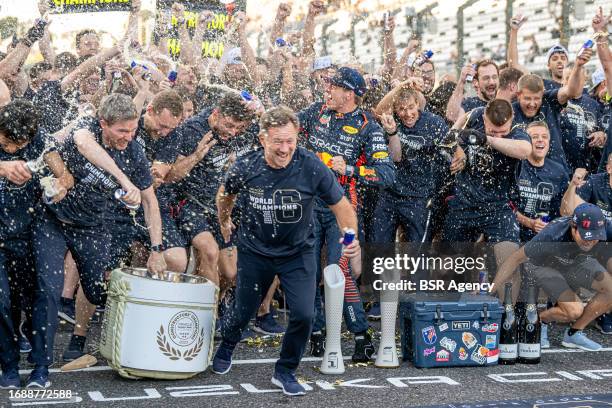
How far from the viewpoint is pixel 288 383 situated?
6551 mm

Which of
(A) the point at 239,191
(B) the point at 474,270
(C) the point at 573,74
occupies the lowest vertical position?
(B) the point at 474,270

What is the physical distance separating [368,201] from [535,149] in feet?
5.21

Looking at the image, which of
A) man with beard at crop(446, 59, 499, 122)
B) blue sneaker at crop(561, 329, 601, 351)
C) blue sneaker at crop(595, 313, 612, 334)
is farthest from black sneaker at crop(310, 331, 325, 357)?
man with beard at crop(446, 59, 499, 122)

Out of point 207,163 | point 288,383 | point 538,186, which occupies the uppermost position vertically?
point 207,163

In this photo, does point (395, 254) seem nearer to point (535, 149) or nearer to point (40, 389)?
point (535, 149)

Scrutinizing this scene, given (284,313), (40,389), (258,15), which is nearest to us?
(40,389)

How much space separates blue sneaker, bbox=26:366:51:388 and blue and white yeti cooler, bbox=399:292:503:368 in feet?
8.93

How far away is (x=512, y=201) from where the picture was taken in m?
8.70

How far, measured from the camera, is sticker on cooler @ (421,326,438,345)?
24.0ft

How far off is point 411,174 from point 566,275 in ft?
5.35

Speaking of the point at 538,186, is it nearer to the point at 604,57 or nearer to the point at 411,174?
the point at 411,174

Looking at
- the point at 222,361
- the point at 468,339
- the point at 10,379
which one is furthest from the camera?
the point at 468,339

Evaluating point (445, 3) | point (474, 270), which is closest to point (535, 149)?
point (474, 270)

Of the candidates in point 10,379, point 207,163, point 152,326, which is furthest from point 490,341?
point 10,379
